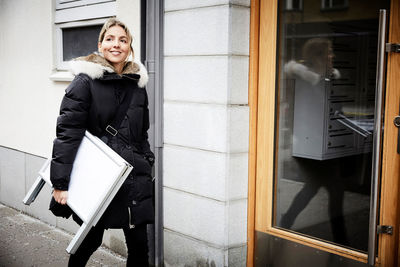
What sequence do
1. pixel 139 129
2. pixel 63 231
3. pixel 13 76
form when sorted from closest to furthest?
pixel 139 129, pixel 63 231, pixel 13 76

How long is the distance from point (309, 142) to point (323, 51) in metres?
0.85

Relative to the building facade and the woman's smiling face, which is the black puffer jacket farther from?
the building facade

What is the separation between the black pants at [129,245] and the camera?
11.3 feet

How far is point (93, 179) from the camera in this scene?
323 centimetres

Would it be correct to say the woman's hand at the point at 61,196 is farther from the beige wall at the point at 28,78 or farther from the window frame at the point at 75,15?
the beige wall at the point at 28,78

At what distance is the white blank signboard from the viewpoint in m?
3.13

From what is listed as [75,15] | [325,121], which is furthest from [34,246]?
[325,121]

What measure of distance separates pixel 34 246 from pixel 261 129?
9.91 ft

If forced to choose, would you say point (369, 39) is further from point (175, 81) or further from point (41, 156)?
point (41, 156)

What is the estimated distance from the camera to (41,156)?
249 inches

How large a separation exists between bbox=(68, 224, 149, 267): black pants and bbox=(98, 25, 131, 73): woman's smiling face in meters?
1.21

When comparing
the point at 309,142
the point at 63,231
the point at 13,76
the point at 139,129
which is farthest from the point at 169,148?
the point at 13,76

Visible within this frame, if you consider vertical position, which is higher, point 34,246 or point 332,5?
point 332,5

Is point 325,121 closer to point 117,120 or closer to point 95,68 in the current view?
point 117,120
